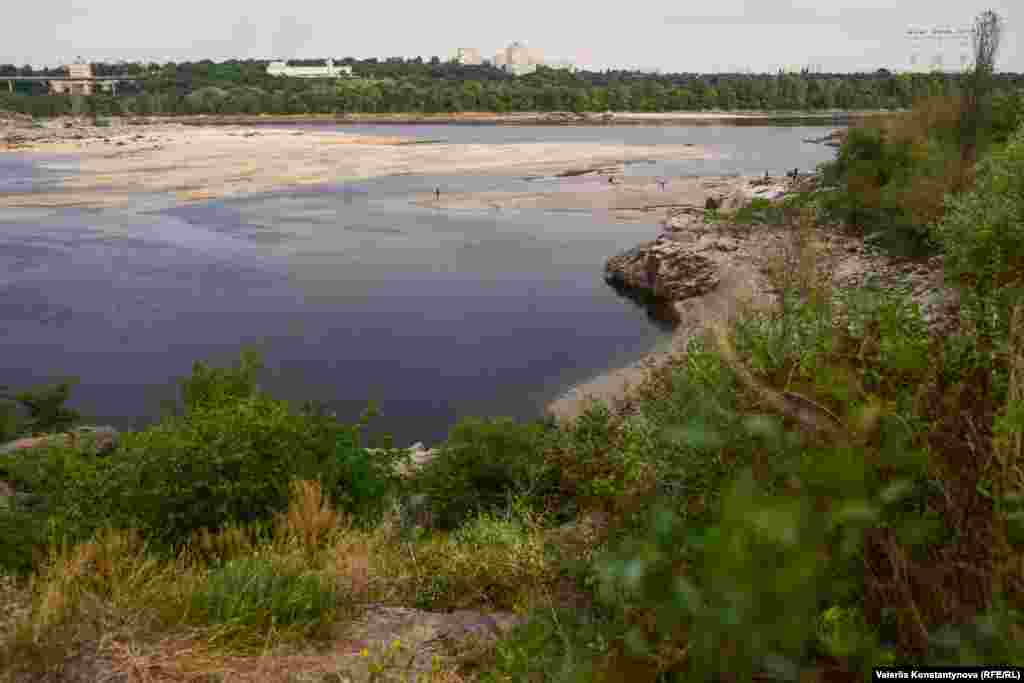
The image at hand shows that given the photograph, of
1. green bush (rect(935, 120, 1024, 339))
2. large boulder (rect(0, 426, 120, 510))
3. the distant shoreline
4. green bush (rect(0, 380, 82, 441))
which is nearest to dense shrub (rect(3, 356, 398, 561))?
large boulder (rect(0, 426, 120, 510))

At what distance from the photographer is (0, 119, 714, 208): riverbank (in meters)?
46.9

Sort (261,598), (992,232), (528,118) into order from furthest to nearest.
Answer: (528,118) < (992,232) < (261,598)

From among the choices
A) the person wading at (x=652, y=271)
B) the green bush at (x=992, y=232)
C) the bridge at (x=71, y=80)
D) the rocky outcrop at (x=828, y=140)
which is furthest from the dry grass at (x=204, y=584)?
the bridge at (x=71, y=80)

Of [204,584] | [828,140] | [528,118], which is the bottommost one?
[204,584]

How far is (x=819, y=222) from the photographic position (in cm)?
2475

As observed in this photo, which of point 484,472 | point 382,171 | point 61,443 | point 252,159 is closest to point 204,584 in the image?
point 484,472

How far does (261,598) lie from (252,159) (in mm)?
61929

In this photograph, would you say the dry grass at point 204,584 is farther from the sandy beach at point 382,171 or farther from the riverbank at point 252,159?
the riverbank at point 252,159

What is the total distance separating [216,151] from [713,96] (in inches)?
3285

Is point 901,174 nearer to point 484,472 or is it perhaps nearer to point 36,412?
point 484,472

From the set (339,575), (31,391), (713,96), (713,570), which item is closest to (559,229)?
(31,391)

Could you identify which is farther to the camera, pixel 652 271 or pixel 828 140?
pixel 828 140

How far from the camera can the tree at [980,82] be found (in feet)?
78.2

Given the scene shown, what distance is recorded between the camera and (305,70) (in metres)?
186
